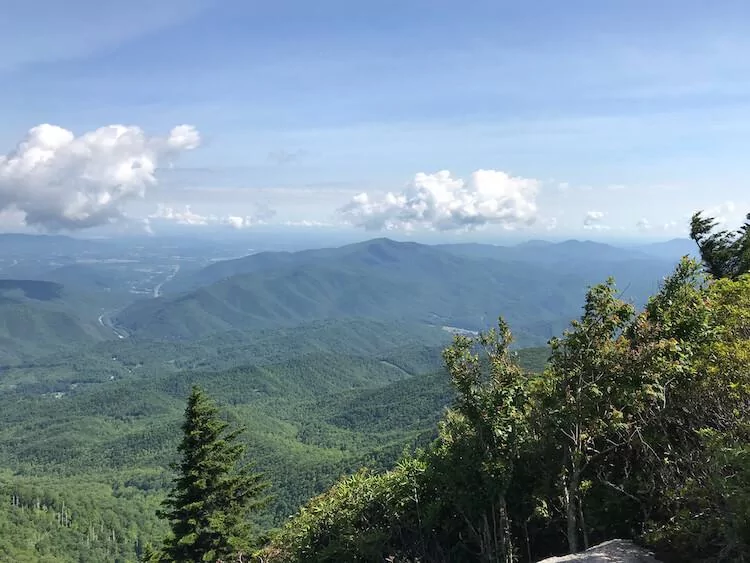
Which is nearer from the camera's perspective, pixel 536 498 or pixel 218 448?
pixel 536 498

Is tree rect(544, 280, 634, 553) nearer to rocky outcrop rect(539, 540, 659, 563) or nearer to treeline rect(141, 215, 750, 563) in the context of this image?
treeline rect(141, 215, 750, 563)

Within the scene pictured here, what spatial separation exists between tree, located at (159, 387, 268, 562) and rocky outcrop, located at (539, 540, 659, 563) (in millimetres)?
16680

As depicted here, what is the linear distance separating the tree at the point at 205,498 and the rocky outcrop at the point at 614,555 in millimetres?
16680

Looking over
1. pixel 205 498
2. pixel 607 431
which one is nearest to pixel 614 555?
pixel 607 431

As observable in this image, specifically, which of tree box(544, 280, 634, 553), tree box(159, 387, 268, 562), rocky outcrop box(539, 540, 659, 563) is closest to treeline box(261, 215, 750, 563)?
tree box(544, 280, 634, 553)

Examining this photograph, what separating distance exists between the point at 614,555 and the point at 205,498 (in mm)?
19089

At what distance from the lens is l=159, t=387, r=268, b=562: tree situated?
2267 cm

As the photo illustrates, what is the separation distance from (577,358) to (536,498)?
3955mm

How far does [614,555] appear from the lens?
10.2 meters

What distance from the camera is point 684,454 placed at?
11.2m

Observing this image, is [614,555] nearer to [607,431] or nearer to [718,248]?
[607,431]

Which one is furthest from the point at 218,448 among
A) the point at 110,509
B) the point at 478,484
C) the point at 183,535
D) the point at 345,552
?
the point at 110,509

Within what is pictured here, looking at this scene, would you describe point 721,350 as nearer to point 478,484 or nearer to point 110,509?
point 478,484

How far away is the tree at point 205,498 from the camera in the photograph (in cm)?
2267
